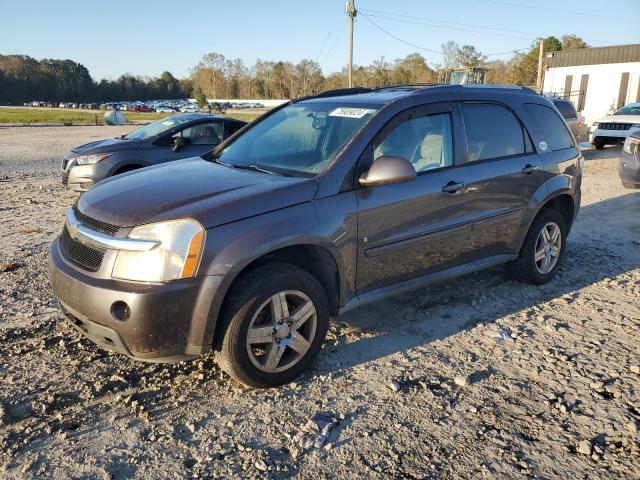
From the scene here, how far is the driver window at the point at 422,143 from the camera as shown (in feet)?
12.4

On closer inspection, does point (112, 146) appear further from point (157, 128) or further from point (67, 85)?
point (67, 85)

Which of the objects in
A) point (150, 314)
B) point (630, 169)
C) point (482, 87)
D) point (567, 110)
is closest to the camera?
point (150, 314)

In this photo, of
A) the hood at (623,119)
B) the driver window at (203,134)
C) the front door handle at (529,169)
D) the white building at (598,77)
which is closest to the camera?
the front door handle at (529,169)

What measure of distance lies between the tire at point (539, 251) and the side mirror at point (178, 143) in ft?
19.1

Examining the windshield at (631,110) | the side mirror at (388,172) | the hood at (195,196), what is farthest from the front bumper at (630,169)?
the windshield at (631,110)

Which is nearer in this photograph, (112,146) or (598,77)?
(112,146)

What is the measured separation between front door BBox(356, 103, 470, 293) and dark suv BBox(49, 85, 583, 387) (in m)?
0.01

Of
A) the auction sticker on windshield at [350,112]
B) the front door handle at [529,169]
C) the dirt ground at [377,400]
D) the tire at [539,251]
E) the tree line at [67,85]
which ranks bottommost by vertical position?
the dirt ground at [377,400]

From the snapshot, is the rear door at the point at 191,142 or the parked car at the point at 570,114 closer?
the rear door at the point at 191,142

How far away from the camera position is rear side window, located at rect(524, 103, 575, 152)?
16.2ft

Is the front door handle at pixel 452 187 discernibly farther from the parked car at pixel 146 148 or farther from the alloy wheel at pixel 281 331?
the parked car at pixel 146 148

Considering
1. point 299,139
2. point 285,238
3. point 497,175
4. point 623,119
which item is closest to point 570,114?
point 623,119

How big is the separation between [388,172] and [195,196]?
4.08 feet

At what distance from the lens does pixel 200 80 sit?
10350 cm
